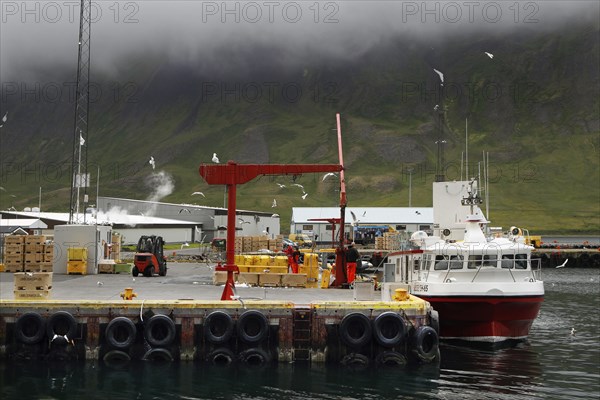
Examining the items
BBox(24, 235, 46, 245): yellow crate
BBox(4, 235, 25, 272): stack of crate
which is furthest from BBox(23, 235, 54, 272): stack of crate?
BBox(4, 235, 25, 272): stack of crate

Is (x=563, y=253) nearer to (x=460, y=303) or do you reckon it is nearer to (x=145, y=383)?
(x=460, y=303)

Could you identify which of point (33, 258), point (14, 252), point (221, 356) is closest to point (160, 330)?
point (221, 356)

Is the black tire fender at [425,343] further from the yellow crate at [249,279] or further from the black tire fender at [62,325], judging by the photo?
the yellow crate at [249,279]

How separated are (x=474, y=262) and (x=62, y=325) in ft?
60.5

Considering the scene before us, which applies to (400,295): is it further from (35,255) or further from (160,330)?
(35,255)

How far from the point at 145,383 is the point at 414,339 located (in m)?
9.49

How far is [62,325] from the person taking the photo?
26.5 metres

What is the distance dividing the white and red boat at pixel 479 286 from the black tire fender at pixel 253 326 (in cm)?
1041

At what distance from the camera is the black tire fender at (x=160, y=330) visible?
1035 inches

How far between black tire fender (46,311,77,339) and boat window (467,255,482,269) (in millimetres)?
17816

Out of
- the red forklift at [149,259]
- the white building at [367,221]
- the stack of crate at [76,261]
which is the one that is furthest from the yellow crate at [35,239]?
the white building at [367,221]

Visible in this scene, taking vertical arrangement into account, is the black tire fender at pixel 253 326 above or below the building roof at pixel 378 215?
below

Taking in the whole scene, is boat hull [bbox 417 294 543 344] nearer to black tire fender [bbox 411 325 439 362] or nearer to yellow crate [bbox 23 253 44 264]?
black tire fender [bbox 411 325 439 362]

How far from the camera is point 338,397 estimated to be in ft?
74.3
